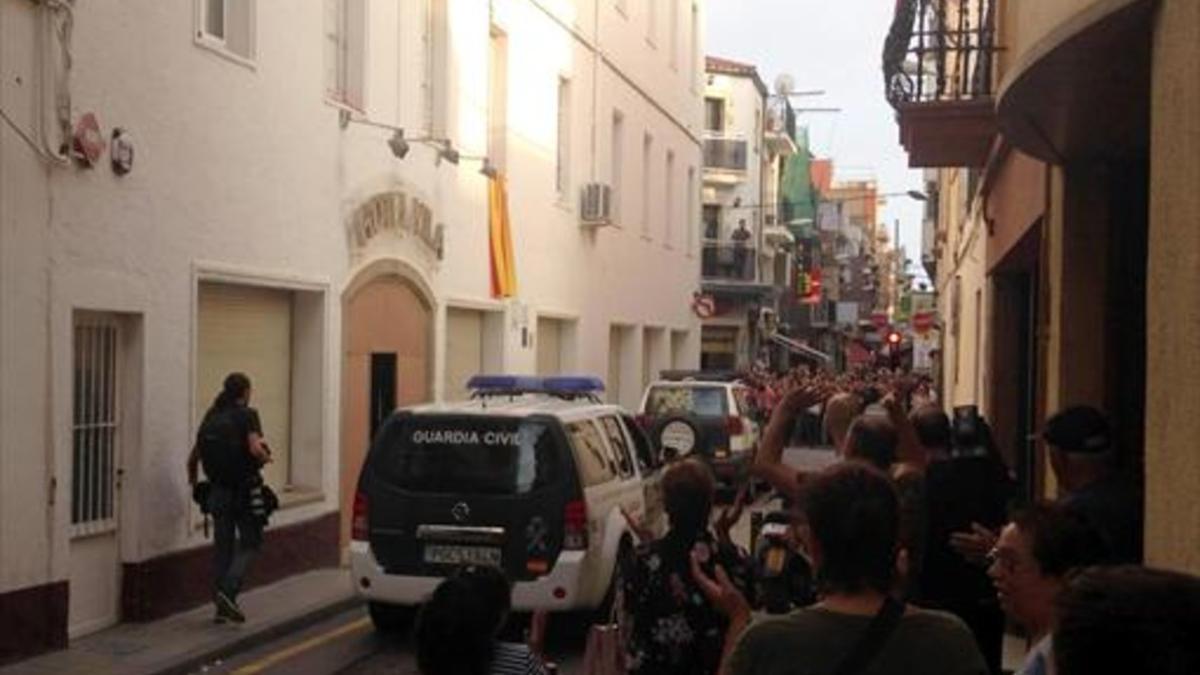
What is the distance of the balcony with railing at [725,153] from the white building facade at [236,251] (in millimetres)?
33940

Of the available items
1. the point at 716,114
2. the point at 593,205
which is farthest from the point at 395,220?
the point at 716,114

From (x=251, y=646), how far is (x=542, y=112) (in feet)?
42.4

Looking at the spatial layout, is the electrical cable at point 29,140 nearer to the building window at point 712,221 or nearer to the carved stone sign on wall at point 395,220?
the carved stone sign on wall at point 395,220

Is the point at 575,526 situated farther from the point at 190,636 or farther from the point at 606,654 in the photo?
the point at 606,654

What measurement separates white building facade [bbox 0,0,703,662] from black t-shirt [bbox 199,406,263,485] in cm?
56

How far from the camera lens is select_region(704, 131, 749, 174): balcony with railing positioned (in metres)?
57.5

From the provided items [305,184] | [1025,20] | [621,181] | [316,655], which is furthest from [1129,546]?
[621,181]

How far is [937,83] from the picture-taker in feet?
41.6

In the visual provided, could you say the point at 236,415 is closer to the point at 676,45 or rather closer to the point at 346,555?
the point at 346,555

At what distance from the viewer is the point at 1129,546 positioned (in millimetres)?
5449

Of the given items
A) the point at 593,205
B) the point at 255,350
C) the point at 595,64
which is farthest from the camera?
the point at 595,64

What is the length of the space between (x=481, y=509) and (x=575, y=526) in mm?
657

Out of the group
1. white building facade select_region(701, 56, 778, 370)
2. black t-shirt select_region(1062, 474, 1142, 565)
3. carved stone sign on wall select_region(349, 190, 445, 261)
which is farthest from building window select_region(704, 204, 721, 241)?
black t-shirt select_region(1062, 474, 1142, 565)

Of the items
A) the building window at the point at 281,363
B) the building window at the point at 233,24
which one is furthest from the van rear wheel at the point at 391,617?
the building window at the point at 233,24
